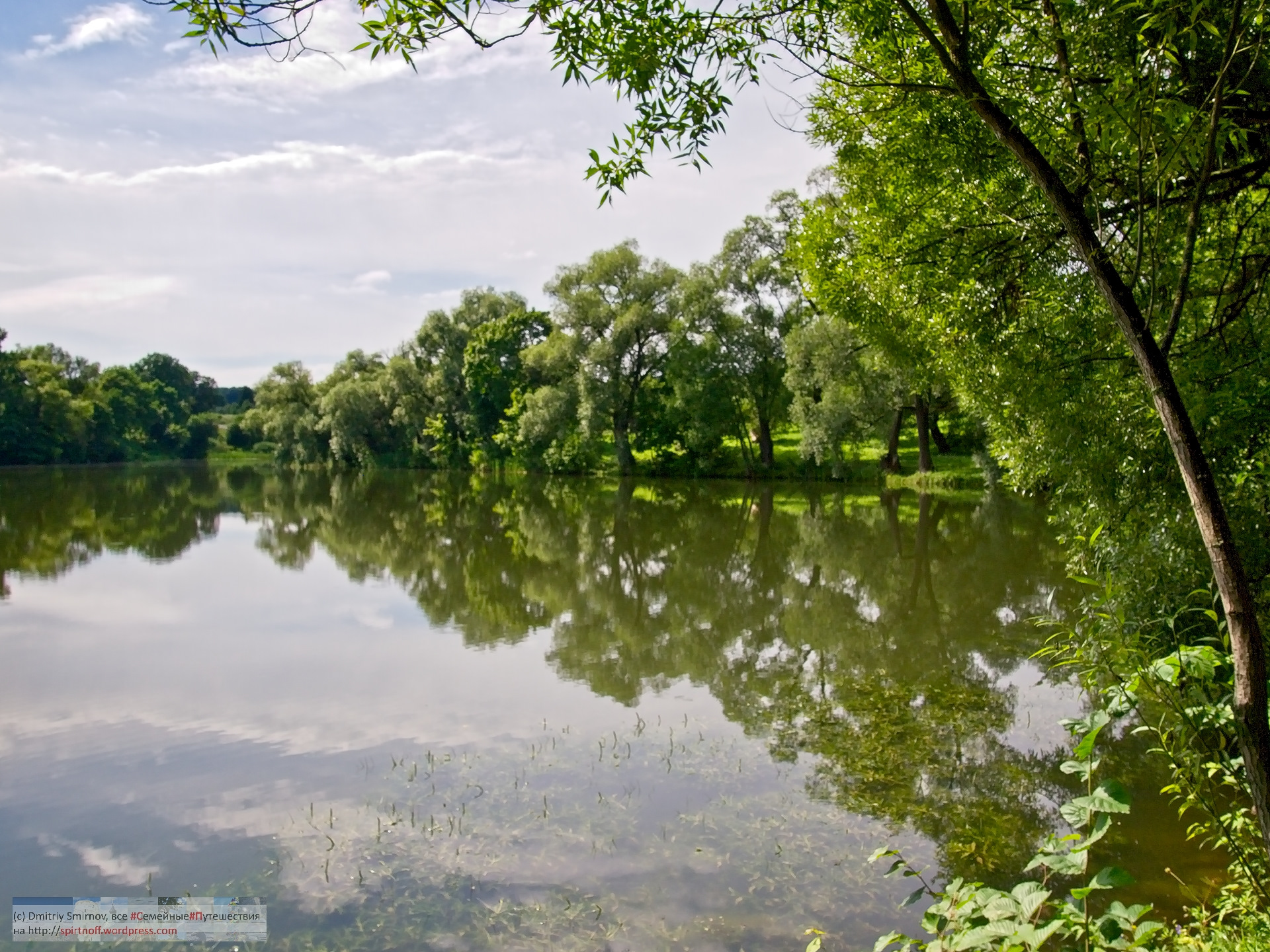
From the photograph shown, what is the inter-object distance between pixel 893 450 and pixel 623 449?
15.5 metres

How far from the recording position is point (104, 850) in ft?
22.6

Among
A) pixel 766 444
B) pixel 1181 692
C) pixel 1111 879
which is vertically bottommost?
pixel 1111 879

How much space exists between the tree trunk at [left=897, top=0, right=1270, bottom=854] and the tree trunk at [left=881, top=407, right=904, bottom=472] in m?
34.5

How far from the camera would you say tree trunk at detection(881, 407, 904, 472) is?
37.4 metres

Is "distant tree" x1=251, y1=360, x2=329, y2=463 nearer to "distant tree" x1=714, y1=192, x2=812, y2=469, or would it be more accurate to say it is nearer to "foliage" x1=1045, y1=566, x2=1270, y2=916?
"distant tree" x1=714, y1=192, x2=812, y2=469

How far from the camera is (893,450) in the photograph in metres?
37.9

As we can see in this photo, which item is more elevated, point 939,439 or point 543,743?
point 939,439

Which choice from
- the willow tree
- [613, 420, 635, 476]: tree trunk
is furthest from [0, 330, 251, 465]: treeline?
the willow tree

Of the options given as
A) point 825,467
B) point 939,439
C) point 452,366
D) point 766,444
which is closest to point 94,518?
point 766,444

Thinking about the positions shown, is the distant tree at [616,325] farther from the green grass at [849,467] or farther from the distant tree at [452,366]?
the distant tree at [452,366]

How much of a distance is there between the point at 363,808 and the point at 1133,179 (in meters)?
7.38

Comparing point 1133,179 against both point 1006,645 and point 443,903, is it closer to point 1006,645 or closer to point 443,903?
point 443,903

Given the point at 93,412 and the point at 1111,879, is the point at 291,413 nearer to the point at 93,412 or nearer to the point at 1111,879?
the point at 93,412

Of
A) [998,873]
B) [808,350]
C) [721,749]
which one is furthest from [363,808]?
[808,350]
